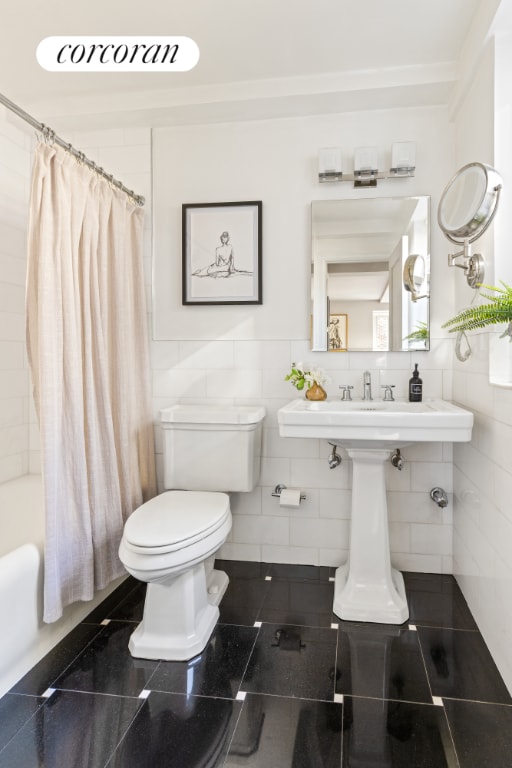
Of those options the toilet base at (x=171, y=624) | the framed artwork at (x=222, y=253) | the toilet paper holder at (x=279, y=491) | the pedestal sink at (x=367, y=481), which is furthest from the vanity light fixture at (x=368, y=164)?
the toilet base at (x=171, y=624)

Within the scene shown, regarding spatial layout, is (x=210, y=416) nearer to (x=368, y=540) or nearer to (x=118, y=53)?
(x=368, y=540)

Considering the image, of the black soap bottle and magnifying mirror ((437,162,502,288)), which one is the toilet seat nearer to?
the black soap bottle

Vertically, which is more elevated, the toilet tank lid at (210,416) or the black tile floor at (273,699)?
the toilet tank lid at (210,416)

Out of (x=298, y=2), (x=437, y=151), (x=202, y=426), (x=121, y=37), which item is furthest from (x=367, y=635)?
(x=121, y=37)

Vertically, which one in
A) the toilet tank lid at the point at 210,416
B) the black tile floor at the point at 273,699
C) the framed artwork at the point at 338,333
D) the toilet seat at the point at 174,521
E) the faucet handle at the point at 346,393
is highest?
the framed artwork at the point at 338,333

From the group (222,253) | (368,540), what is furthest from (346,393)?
(222,253)

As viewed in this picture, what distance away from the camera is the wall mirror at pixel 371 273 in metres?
2.44

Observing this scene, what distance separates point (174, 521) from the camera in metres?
1.87

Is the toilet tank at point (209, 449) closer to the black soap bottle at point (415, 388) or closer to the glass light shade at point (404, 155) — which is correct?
the black soap bottle at point (415, 388)

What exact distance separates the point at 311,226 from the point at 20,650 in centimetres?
217

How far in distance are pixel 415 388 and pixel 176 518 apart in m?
1.28

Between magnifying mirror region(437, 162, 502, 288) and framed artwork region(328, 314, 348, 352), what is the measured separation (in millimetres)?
645

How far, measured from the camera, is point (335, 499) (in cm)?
256

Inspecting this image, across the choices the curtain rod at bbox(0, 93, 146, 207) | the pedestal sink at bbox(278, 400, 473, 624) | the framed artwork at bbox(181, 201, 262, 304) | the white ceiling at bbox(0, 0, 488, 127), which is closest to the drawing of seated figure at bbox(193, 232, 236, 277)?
the framed artwork at bbox(181, 201, 262, 304)
